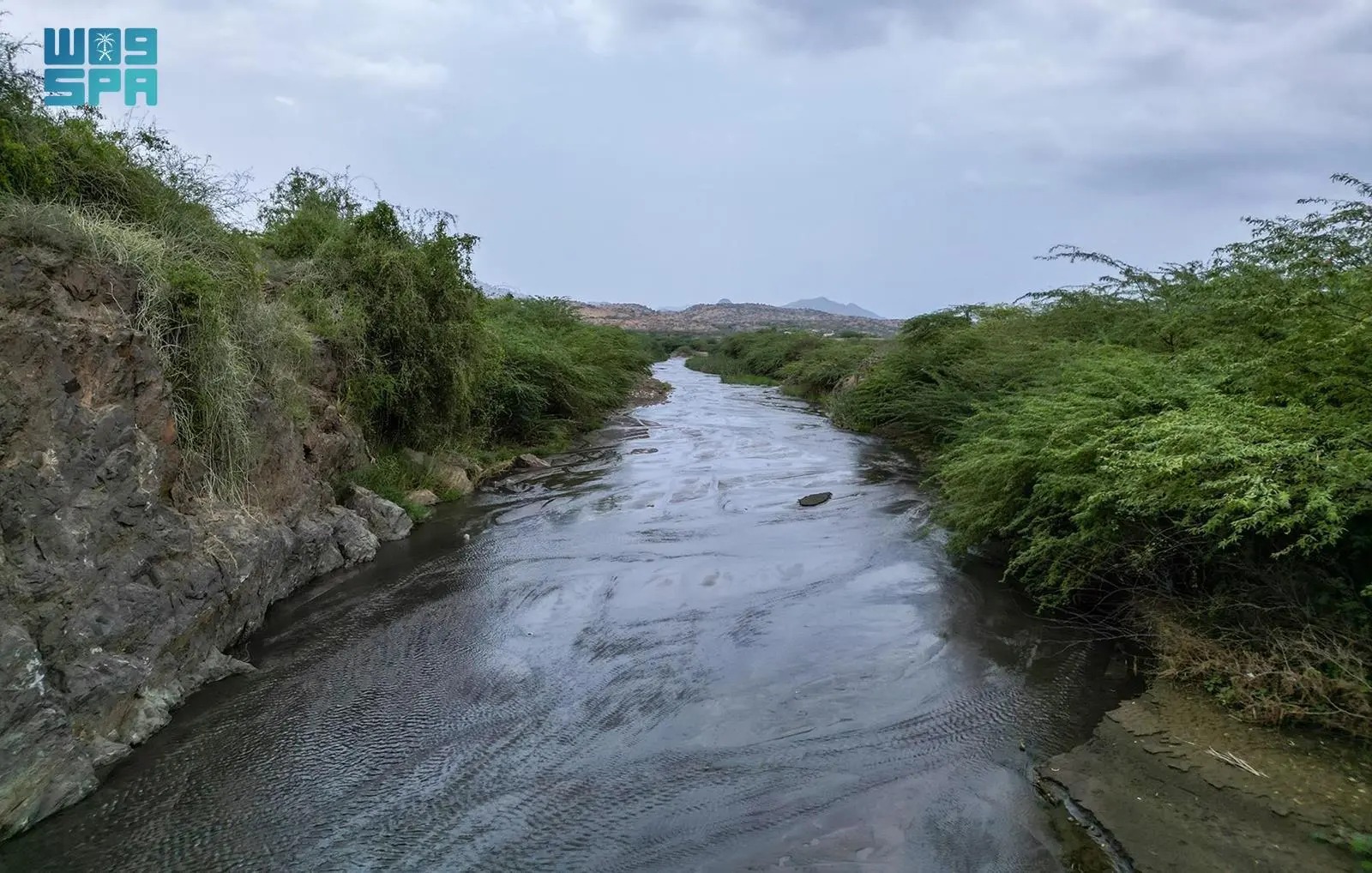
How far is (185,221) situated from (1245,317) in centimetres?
977

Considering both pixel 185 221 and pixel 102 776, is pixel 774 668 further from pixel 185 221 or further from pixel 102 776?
pixel 185 221

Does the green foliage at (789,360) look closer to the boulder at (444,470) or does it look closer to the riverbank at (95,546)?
the boulder at (444,470)

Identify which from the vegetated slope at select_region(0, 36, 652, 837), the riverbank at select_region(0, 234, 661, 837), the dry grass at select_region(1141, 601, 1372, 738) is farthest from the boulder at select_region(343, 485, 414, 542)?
the dry grass at select_region(1141, 601, 1372, 738)

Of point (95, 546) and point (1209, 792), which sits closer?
point (1209, 792)

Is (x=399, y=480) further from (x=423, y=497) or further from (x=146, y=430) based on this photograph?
(x=146, y=430)

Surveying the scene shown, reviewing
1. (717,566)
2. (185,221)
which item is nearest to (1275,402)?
(717,566)

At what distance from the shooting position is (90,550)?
16.8 feet

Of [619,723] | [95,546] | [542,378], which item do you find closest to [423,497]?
[542,378]

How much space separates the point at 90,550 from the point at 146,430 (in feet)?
4.06

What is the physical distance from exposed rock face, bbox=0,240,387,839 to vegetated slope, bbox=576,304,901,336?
72.4m

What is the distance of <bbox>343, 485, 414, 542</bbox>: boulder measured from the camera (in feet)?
32.9

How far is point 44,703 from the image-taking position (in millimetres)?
4445

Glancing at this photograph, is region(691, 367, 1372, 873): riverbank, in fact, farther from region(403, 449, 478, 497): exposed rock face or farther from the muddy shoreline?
region(403, 449, 478, 497): exposed rock face

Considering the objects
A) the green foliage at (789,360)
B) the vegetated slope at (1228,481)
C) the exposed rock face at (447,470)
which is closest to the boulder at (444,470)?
the exposed rock face at (447,470)
